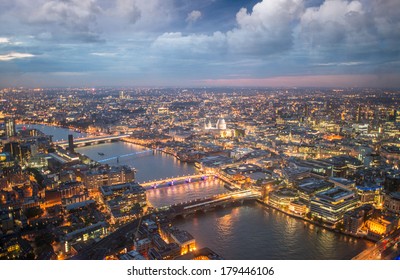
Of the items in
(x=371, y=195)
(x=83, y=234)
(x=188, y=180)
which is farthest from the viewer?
(x=188, y=180)

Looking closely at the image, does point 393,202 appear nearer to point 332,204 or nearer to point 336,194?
point 336,194

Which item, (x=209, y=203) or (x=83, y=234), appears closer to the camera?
(x=83, y=234)

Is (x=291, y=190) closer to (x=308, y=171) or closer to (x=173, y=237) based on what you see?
(x=308, y=171)

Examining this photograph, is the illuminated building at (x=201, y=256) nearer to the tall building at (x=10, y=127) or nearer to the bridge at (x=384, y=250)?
the bridge at (x=384, y=250)

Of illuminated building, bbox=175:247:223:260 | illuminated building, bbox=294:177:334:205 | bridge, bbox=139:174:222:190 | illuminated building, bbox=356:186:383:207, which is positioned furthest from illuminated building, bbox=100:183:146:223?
illuminated building, bbox=356:186:383:207

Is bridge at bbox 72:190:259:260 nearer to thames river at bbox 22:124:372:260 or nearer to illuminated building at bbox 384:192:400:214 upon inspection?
thames river at bbox 22:124:372:260

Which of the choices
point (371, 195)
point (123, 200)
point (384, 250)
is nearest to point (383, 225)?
point (384, 250)
